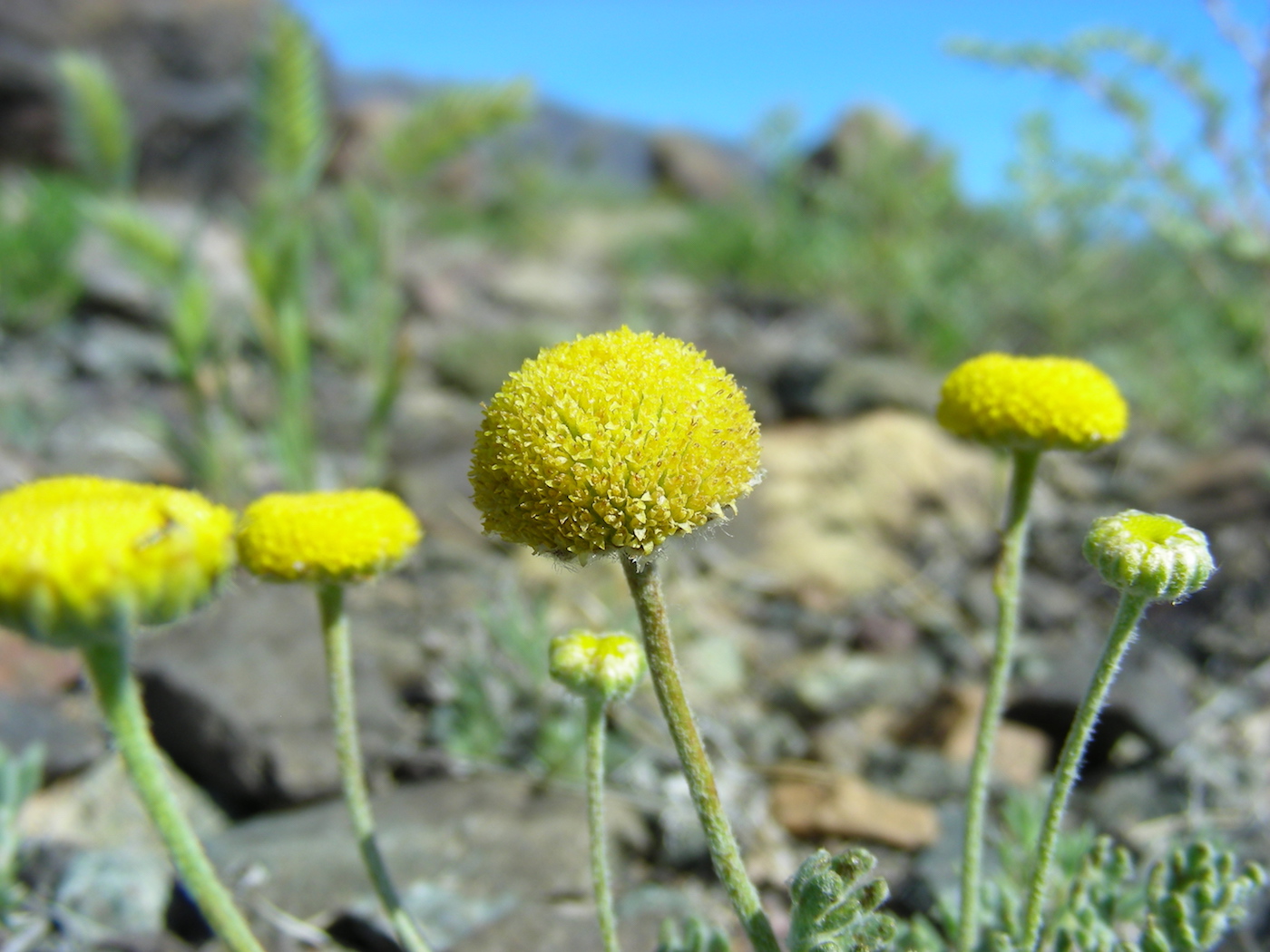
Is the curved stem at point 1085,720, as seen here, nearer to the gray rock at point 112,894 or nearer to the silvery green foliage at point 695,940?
the silvery green foliage at point 695,940

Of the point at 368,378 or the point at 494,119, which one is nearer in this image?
the point at 494,119

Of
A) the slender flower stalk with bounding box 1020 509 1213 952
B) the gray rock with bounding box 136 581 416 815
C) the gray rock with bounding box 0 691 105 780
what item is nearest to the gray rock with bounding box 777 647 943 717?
the gray rock with bounding box 136 581 416 815

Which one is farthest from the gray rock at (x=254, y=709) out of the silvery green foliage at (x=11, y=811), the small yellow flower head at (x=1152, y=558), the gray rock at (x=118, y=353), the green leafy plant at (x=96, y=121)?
the gray rock at (x=118, y=353)

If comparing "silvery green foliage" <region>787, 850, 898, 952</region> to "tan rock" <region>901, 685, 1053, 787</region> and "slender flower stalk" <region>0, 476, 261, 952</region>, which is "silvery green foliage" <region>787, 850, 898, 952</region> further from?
"tan rock" <region>901, 685, 1053, 787</region>

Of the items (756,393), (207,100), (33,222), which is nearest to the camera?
(756,393)

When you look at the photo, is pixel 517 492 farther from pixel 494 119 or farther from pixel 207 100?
pixel 207 100

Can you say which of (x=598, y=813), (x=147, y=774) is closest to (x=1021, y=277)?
(x=598, y=813)

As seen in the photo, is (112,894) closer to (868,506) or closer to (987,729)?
(987,729)

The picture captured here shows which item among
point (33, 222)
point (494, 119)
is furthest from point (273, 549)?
point (33, 222)
